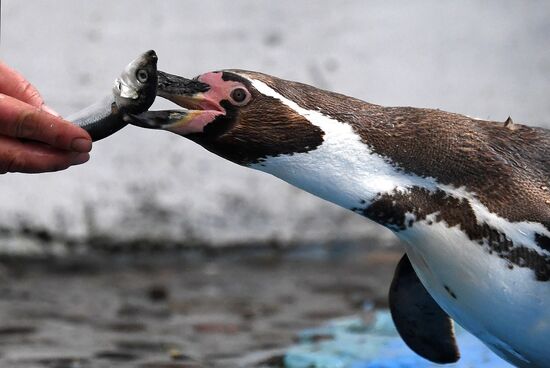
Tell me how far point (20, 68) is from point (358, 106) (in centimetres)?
379

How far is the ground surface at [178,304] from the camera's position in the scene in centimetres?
429

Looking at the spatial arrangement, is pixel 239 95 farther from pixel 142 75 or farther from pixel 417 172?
pixel 417 172

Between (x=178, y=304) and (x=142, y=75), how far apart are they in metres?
2.61

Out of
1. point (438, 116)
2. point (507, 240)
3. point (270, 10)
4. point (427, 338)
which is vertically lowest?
point (427, 338)

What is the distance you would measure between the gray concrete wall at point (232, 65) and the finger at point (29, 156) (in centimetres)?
339

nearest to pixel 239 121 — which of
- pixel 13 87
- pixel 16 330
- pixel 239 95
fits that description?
pixel 239 95

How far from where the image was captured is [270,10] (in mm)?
6711

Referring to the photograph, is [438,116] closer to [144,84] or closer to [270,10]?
[144,84]

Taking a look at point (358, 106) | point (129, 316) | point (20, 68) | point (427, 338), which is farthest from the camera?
point (20, 68)

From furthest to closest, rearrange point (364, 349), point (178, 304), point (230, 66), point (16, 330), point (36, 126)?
point (230, 66) → point (178, 304) → point (16, 330) → point (364, 349) → point (36, 126)

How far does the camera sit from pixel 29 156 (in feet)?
10.00

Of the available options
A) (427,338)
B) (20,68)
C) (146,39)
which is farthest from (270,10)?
(427,338)

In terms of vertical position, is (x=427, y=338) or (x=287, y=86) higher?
(x=287, y=86)

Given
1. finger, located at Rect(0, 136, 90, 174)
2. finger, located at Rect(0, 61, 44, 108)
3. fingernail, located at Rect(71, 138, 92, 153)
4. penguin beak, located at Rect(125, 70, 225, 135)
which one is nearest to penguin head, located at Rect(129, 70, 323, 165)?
penguin beak, located at Rect(125, 70, 225, 135)
